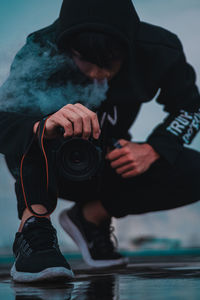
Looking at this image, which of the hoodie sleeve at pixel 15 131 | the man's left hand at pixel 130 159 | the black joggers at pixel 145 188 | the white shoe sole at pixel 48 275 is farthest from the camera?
the black joggers at pixel 145 188

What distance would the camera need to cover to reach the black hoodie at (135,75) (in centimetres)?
141

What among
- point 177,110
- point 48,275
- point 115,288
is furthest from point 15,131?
point 177,110

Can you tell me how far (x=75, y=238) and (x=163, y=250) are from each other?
3.54 feet

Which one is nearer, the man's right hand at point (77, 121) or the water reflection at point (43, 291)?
the water reflection at point (43, 291)

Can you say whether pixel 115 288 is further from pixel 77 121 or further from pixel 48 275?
pixel 77 121

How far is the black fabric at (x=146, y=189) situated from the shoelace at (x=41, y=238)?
44cm

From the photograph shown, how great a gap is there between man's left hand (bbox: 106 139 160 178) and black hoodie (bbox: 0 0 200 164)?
52mm

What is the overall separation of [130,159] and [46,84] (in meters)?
0.37

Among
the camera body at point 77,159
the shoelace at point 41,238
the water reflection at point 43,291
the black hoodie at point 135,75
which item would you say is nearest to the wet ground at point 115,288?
the water reflection at point 43,291

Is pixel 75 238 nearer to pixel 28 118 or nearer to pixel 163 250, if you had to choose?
pixel 28 118

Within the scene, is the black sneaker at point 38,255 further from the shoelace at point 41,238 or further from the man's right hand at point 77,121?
the man's right hand at point 77,121

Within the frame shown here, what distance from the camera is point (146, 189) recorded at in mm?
1672

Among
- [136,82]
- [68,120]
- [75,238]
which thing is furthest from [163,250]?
[68,120]

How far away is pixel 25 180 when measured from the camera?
49.1 inches
